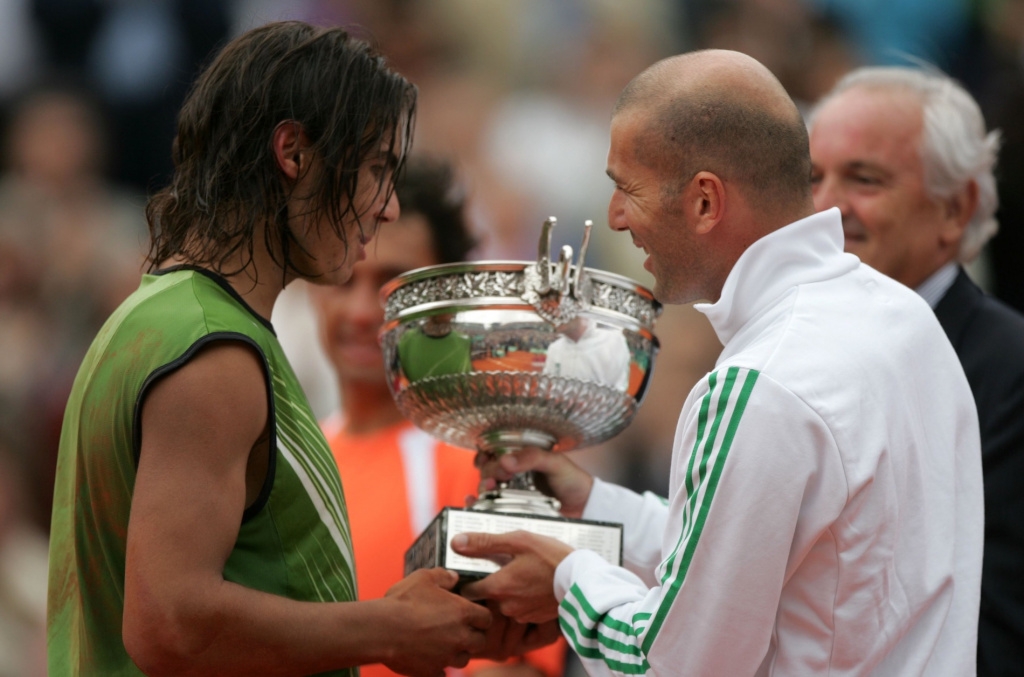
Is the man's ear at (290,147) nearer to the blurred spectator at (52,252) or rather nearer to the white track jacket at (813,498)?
the white track jacket at (813,498)

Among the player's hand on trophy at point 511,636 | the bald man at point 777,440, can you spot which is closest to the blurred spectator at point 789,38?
the player's hand on trophy at point 511,636

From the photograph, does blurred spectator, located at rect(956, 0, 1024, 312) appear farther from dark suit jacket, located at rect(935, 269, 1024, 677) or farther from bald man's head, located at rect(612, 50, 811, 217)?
bald man's head, located at rect(612, 50, 811, 217)

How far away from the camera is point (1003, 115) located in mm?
5418

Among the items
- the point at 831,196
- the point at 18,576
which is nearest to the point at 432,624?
the point at 831,196

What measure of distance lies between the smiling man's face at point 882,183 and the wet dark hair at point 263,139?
1.47 metres

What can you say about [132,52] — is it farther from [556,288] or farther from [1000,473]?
[1000,473]

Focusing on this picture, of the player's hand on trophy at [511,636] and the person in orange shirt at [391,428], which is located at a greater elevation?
the person in orange shirt at [391,428]

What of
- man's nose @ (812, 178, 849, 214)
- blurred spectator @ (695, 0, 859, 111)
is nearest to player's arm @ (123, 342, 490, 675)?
man's nose @ (812, 178, 849, 214)

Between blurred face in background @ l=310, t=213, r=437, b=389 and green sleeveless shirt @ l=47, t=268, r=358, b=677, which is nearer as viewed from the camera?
green sleeveless shirt @ l=47, t=268, r=358, b=677

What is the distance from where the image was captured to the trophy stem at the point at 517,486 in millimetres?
2264

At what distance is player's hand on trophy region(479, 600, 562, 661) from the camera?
217 cm

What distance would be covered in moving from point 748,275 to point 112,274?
4.07 metres

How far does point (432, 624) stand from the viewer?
6.30 ft

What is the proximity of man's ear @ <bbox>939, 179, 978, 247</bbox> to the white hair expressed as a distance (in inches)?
0.5
